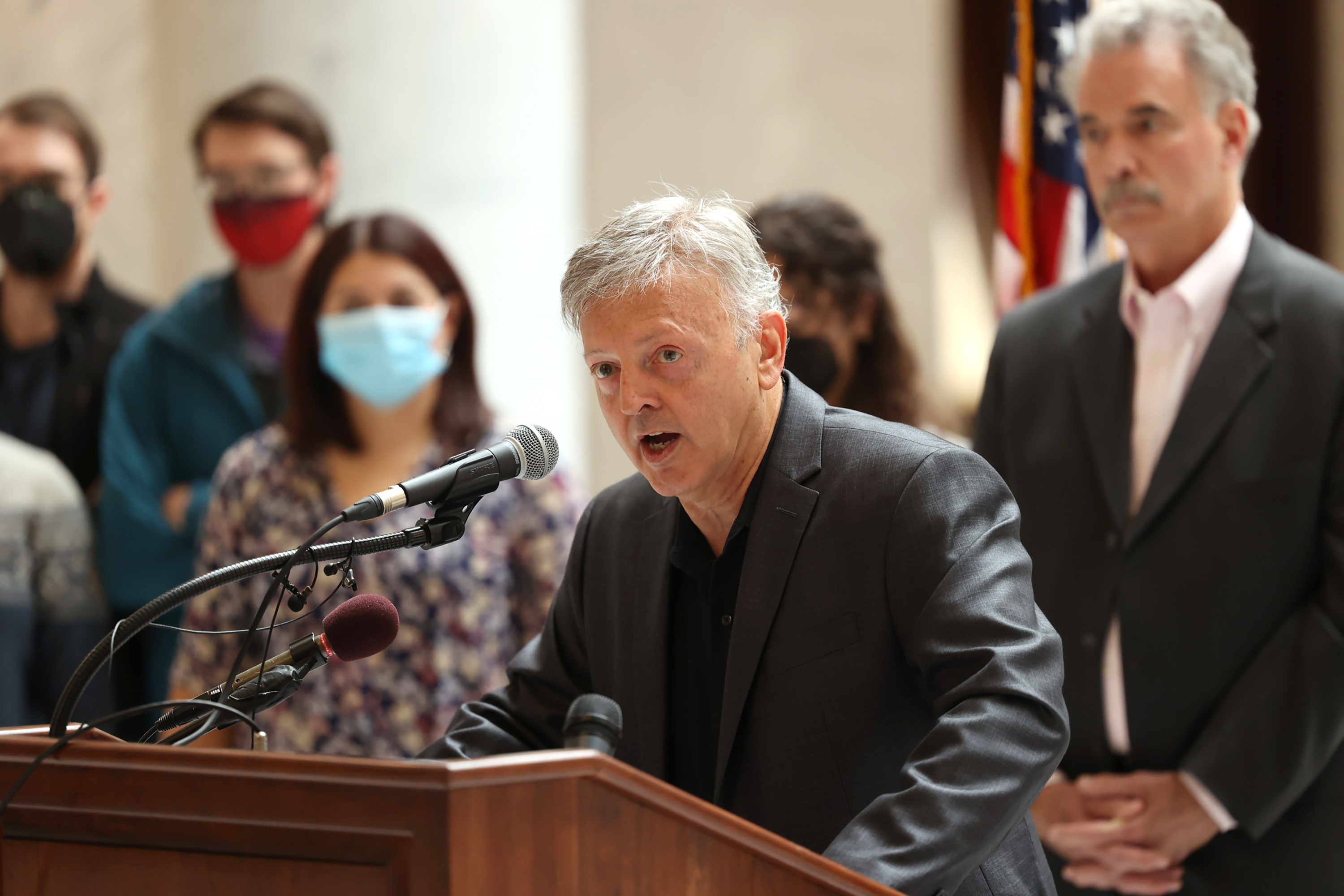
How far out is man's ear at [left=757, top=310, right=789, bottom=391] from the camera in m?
1.97

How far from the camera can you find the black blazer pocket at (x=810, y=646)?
1.88 metres

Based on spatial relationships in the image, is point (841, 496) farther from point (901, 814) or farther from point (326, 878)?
point (326, 878)

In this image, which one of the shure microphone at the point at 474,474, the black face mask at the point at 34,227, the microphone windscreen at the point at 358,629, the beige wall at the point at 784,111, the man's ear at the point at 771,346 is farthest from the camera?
the beige wall at the point at 784,111

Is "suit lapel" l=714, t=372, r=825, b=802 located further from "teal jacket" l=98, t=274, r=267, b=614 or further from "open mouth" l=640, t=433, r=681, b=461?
"teal jacket" l=98, t=274, r=267, b=614

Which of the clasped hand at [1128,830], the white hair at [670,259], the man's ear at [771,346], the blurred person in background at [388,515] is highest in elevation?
the white hair at [670,259]

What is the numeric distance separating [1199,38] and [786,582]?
1.55m

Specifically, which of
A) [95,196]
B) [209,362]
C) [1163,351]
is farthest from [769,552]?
[95,196]

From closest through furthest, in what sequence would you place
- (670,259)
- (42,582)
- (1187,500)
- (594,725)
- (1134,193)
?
(594,725)
(670,259)
(1187,500)
(1134,193)
(42,582)

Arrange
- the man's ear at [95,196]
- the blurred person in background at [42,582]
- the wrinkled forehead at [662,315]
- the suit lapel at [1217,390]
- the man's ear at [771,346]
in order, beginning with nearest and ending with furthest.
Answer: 1. the wrinkled forehead at [662,315]
2. the man's ear at [771,346]
3. the suit lapel at [1217,390]
4. the blurred person in background at [42,582]
5. the man's ear at [95,196]

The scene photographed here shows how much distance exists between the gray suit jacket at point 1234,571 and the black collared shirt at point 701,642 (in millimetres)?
949

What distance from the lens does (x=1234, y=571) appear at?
2559 mm

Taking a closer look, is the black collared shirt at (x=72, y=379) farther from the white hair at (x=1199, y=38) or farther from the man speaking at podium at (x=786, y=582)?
the white hair at (x=1199, y=38)

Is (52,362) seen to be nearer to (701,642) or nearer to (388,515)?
(388,515)

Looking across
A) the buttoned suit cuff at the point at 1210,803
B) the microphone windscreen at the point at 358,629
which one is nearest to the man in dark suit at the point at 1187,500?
the buttoned suit cuff at the point at 1210,803
